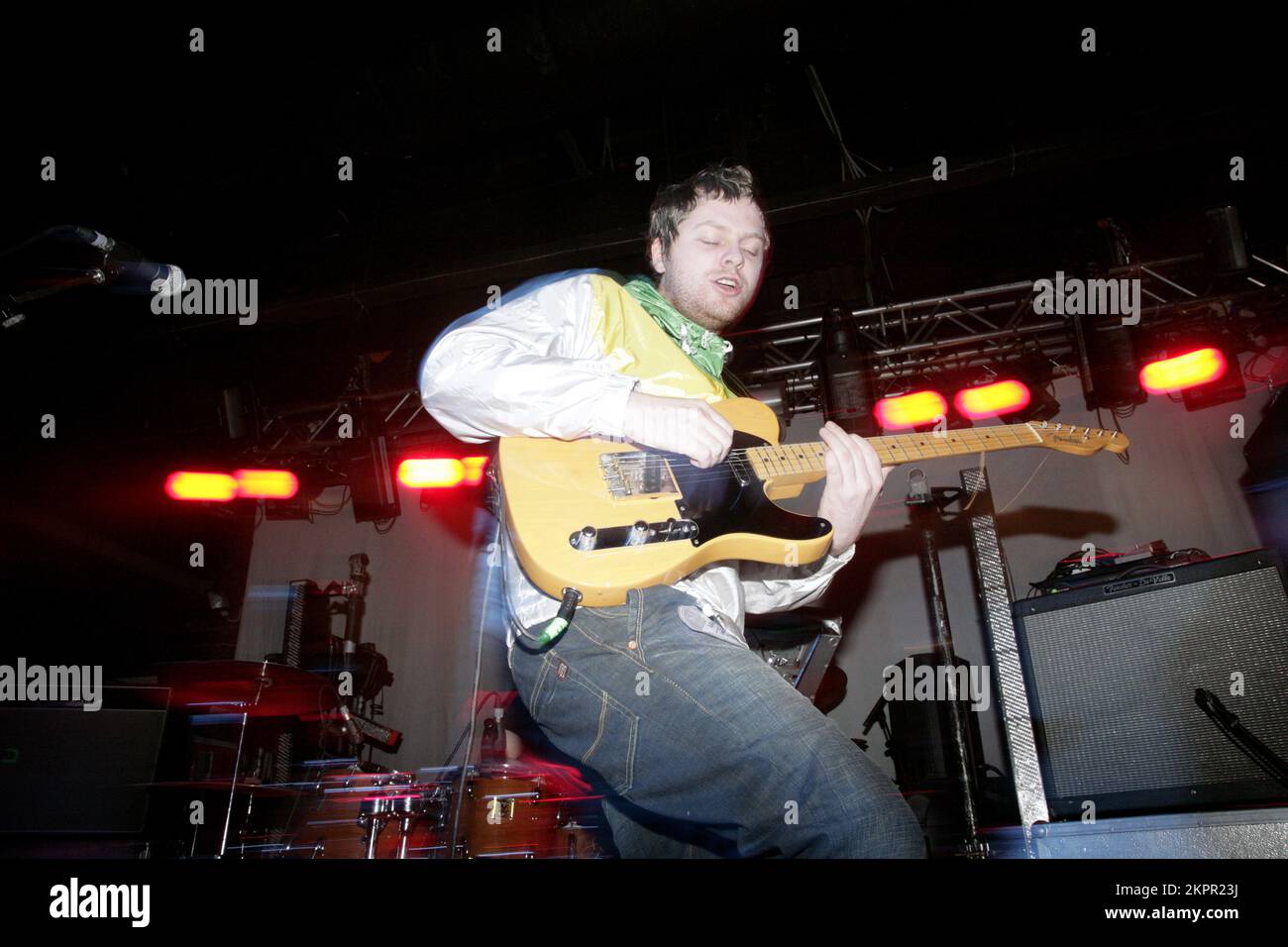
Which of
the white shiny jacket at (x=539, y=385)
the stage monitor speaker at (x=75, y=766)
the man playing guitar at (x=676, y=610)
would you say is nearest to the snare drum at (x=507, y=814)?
the stage monitor speaker at (x=75, y=766)

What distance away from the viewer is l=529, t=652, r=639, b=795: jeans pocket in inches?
66.7

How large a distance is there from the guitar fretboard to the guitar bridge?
325mm

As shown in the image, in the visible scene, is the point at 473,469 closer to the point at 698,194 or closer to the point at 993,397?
the point at 993,397

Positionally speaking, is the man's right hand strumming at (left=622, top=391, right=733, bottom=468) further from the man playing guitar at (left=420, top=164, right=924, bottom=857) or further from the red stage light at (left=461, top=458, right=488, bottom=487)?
the red stage light at (left=461, top=458, right=488, bottom=487)

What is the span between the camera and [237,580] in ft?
30.3

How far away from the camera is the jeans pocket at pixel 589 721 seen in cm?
170

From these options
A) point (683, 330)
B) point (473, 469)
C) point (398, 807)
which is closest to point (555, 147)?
point (473, 469)

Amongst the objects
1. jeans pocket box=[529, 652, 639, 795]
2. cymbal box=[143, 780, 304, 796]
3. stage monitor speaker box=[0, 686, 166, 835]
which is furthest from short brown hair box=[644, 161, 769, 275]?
stage monitor speaker box=[0, 686, 166, 835]

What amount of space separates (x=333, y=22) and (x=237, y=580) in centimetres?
714

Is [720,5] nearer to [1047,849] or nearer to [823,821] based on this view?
[823,821]

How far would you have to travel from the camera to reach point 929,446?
2.73m

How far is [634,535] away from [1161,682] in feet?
9.41

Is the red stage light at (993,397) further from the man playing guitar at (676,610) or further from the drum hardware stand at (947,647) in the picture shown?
the man playing guitar at (676,610)

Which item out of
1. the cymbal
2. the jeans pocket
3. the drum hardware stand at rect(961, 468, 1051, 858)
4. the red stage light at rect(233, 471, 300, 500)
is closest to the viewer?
the jeans pocket
